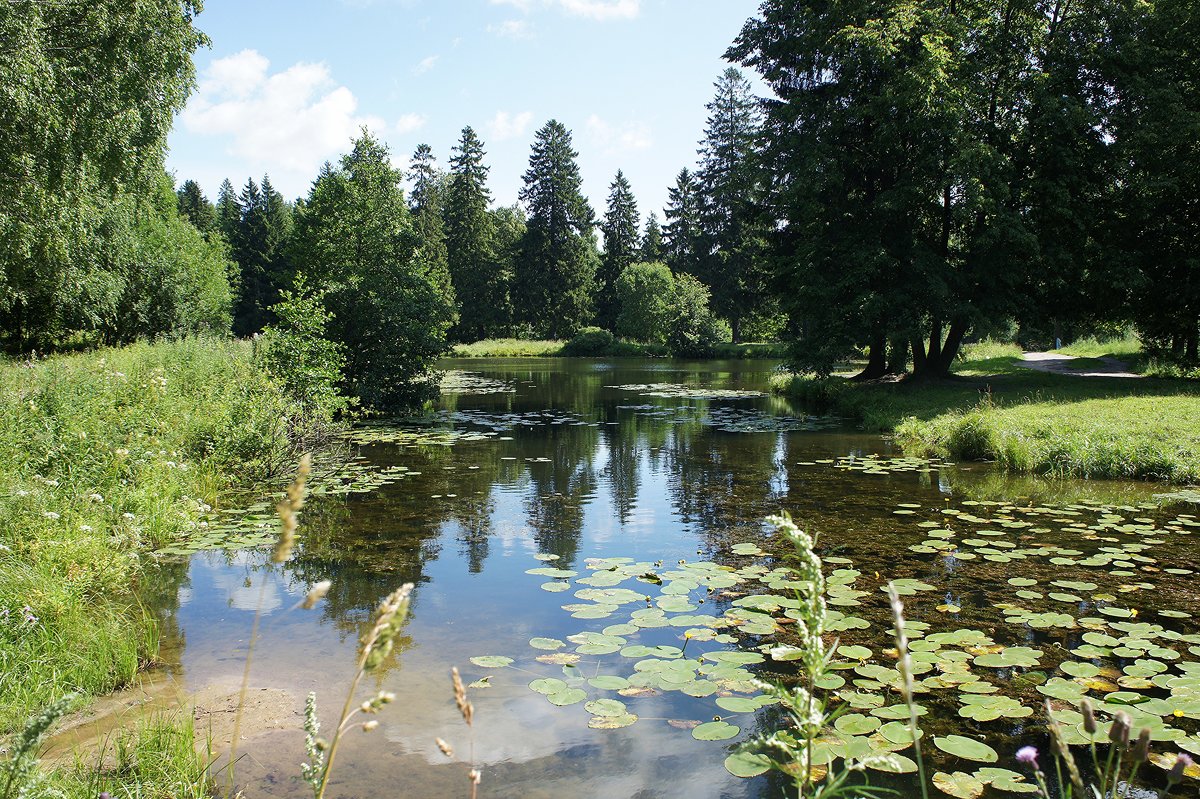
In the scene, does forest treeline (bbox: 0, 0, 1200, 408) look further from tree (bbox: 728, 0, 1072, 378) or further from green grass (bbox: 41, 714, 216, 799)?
green grass (bbox: 41, 714, 216, 799)

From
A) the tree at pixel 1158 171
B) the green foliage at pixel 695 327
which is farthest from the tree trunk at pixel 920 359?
the green foliage at pixel 695 327

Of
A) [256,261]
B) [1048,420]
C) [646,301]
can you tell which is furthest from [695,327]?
[256,261]

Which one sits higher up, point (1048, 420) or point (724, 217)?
point (724, 217)

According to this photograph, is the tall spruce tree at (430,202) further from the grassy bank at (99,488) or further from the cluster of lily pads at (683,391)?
the grassy bank at (99,488)

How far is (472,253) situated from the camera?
66125 millimetres

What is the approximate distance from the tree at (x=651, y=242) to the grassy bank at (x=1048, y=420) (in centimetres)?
5875

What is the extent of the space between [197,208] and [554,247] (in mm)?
36917

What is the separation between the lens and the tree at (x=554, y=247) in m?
64.9

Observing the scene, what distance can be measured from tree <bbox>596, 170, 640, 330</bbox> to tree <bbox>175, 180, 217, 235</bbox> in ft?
124

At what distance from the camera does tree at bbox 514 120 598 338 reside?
64938 millimetres

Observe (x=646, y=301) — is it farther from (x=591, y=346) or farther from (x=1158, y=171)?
(x=1158, y=171)

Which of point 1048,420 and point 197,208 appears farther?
point 197,208

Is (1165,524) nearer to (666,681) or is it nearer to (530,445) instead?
(666,681)

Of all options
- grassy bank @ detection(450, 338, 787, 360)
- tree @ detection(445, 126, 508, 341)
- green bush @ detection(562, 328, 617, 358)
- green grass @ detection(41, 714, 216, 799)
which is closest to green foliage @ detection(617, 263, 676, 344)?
grassy bank @ detection(450, 338, 787, 360)
